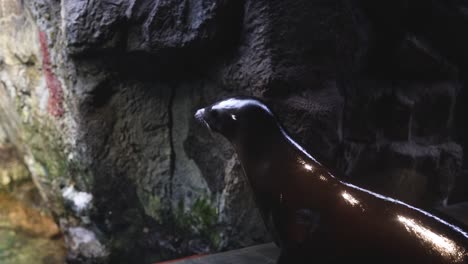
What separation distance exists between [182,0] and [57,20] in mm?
757

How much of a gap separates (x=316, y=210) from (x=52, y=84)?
63.3 inches

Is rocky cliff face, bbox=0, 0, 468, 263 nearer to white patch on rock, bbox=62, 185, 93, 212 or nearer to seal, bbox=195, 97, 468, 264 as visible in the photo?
white patch on rock, bbox=62, 185, 93, 212

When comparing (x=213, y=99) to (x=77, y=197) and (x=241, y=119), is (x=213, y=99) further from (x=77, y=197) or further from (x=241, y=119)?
(x=77, y=197)

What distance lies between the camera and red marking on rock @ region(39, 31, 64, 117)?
79.2 inches

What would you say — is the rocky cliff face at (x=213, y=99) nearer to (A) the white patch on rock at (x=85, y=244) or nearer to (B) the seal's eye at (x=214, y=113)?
(A) the white patch on rock at (x=85, y=244)

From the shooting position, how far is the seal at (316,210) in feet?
2.60

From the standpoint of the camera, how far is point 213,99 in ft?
5.25

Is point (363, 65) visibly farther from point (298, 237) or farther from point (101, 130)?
point (101, 130)

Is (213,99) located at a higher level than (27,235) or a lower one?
higher

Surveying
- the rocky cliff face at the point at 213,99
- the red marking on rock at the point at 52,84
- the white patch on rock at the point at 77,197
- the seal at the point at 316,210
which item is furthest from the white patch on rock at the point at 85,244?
the seal at the point at 316,210

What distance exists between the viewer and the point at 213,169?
→ 165cm

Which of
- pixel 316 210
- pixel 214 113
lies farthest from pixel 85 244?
pixel 316 210

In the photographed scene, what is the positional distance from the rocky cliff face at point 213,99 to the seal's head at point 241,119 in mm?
343

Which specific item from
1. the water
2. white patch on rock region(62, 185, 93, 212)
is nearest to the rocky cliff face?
white patch on rock region(62, 185, 93, 212)
